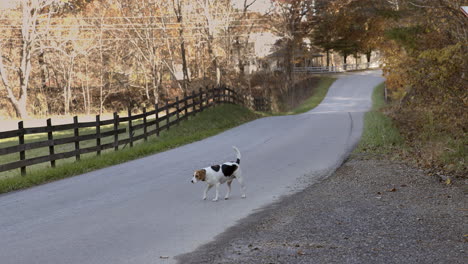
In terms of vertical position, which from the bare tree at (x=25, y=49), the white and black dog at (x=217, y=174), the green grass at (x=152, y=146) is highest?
the bare tree at (x=25, y=49)

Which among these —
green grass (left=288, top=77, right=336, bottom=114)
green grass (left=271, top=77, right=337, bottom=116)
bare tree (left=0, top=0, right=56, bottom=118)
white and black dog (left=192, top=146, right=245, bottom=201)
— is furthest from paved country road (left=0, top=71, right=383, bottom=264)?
green grass (left=271, top=77, right=337, bottom=116)

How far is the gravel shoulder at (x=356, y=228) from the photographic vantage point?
5.96 m

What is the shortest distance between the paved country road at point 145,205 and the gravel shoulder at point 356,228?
21.4 inches

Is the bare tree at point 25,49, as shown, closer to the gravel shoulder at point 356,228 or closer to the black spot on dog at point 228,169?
the black spot on dog at point 228,169

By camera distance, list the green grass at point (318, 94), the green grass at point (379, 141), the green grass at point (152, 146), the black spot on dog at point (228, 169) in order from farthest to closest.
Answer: the green grass at point (318, 94) → the green grass at point (379, 141) → the green grass at point (152, 146) → the black spot on dog at point (228, 169)

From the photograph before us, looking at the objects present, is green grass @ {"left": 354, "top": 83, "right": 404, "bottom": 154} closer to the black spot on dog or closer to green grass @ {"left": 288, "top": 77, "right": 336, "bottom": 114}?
the black spot on dog

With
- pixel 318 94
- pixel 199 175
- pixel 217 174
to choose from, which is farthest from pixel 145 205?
pixel 318 94

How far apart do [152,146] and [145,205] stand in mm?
9153

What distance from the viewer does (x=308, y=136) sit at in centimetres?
1997

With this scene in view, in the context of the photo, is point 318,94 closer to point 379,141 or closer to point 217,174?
point 379,141

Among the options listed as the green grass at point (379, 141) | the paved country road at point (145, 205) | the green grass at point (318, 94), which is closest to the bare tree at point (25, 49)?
the green grass at point (318, 94)

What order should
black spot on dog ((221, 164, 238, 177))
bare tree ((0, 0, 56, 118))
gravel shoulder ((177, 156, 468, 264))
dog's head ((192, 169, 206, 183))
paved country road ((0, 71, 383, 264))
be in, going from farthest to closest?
1. bare tree ((0, 0, 56, 118))
2. black spot on dog ((221, 164, 238, 177))
3. dog's head ((192, 169, 206, 183))
4. paved country road ((0, 71, 383, 264))
5. gravel shoulder ((177, 156, 468, 264))

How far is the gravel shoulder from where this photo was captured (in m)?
5.96

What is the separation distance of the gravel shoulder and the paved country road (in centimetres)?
54
